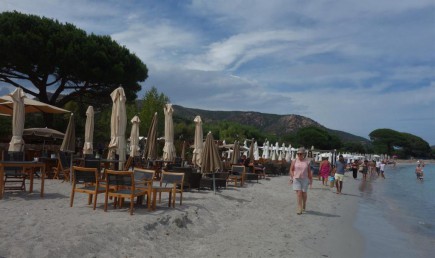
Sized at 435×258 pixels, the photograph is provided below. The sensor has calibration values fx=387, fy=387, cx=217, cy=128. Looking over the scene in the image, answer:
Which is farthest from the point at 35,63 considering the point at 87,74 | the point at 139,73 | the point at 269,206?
the point at 269,206

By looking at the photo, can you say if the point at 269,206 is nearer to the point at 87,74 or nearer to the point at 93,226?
the point at 93,226

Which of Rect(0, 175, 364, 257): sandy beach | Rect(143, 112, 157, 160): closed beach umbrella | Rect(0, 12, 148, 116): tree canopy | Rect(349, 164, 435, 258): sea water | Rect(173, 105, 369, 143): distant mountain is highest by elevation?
Rect(173, 105, 369, 143): distant mountain

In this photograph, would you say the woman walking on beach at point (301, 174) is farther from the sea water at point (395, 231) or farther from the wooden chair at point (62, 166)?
the wooden chair at point (62, 166)

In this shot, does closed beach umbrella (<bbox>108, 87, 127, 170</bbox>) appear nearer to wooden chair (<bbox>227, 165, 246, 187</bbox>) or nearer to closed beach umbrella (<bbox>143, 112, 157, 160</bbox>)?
closed beach umbrella (<bbox>143, 112, 157, 160</bbox>)

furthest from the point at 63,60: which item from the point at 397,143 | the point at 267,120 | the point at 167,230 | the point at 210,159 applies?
the point at 397,143

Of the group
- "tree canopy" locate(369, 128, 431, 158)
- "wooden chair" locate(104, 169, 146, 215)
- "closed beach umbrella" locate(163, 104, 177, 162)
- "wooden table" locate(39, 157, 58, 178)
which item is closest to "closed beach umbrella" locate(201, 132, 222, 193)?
"closed beach umbrella" locate(163, 104, 177, 162)

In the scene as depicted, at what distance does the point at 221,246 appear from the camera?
5.62 meters

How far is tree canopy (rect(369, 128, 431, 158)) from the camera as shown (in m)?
124

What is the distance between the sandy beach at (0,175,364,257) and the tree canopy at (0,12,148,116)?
46.7 feet

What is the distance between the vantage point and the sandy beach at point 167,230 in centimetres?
457

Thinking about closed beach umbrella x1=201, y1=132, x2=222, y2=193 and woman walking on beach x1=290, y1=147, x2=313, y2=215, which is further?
closed beach umbrella x1=201, y1=132, x2=222, y2=193

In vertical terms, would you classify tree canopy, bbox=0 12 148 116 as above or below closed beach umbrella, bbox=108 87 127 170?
above

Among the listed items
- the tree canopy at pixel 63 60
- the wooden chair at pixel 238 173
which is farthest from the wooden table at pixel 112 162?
the tree canopy at pixel 63 60

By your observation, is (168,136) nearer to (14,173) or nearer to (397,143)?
(14,173)
